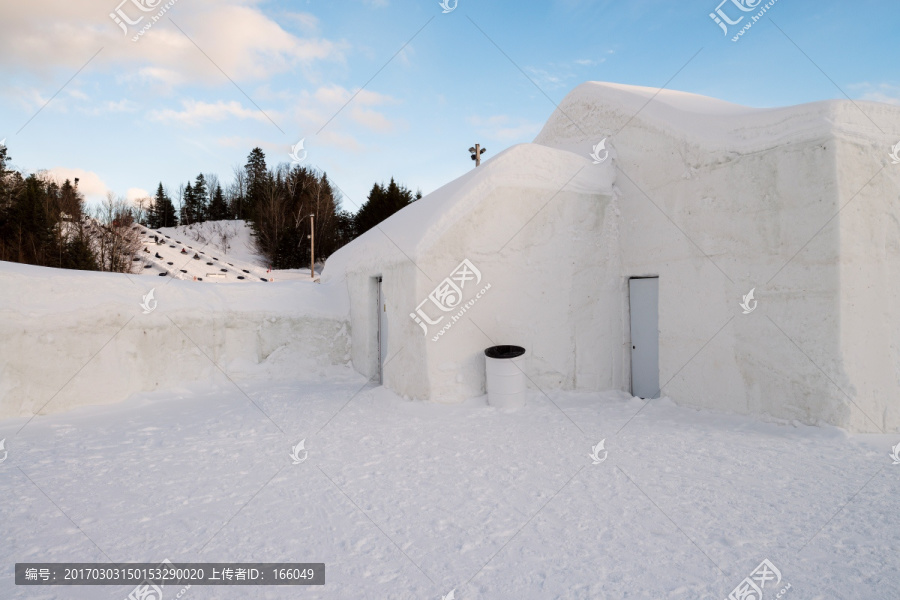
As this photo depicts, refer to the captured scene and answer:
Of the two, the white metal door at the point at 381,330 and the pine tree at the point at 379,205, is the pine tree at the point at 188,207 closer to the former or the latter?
the pine tree at the point at 379,205

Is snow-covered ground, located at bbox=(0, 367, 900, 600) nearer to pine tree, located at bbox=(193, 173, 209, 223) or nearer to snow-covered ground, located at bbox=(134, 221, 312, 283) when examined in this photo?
snow-covered ground, located at bbox=(134, 221, 312, 283)

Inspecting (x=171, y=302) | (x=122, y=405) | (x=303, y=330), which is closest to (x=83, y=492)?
(x=122, y=405)

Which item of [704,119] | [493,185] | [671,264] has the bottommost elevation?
[671,264]

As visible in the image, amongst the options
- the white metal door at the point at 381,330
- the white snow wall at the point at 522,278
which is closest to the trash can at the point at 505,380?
the white snow wall at the point at 522,278

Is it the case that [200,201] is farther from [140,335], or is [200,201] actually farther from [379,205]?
[140,335]

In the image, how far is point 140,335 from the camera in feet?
27.2

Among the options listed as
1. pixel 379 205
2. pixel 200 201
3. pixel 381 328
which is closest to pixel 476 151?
pixel 381 328

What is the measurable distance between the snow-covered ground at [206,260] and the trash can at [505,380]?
613 inches

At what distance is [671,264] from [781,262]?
156cm

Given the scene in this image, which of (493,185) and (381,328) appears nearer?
A: (493,185)

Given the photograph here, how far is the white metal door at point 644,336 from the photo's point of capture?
783 centimetres

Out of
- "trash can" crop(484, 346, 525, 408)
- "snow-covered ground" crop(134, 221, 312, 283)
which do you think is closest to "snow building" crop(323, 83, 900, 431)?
"trash can" crop(484, 346, 525, 408)

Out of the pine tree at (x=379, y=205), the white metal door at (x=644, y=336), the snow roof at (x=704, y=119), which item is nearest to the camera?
the snow roof at (x=704, y=119)

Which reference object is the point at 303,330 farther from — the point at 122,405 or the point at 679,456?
the point at 679,456
